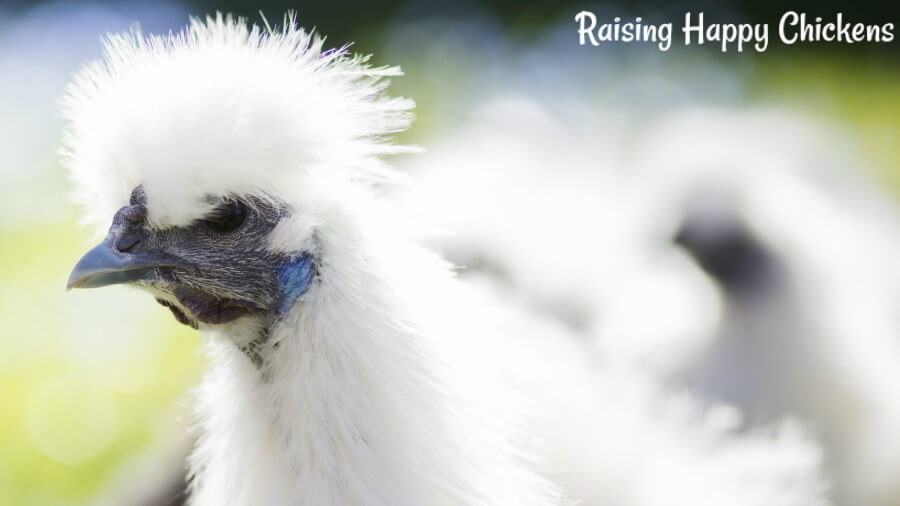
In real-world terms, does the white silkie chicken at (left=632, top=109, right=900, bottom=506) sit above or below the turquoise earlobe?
above

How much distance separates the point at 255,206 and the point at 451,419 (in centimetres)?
28

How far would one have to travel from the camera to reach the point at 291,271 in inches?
30.7

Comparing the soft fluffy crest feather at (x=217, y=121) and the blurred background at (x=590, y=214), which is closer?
the soft fluffy crest feather at (x=217, y=121)

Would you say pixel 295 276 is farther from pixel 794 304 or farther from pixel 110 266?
pixel 794 304

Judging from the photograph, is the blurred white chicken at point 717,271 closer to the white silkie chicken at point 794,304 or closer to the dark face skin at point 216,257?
the white silkie chicken at point 794,304

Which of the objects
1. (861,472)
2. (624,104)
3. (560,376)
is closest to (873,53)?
(624,104)

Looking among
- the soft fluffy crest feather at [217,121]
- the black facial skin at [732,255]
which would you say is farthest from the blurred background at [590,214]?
the soft fluffy crest feather at [217,121]

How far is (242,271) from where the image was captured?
30.9 inches

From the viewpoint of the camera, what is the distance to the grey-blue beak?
29.9 inches

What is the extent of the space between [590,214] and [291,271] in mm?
1122

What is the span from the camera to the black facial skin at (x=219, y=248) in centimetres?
78

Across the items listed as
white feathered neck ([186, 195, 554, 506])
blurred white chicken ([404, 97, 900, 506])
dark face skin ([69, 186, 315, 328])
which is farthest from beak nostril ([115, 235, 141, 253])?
blurred white chicken ([404, 97, 900, 506])

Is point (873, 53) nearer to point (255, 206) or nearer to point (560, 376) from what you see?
point (560, 376)

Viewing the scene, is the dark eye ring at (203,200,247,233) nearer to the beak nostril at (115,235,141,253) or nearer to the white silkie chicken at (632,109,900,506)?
the beak nostril at (115,235,141,253)
